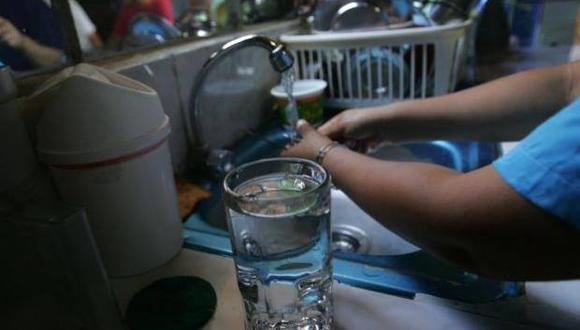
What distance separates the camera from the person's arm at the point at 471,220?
310mm

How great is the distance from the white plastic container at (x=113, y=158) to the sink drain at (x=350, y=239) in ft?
1.26

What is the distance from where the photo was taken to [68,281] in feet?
1.14

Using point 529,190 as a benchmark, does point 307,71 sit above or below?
below

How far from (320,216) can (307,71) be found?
771mm

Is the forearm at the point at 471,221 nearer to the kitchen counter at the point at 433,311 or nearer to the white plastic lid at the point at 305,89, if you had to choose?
the kitchen counter at the point at 433,311

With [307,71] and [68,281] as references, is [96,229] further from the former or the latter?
[307,71]

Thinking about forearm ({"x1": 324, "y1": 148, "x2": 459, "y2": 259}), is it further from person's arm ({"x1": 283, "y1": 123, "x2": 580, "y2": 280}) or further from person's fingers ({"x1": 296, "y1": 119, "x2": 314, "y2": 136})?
person's fingers ({"x1": 296, "y1": 119, "x2": 314, "y2": 136})

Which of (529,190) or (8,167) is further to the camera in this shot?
(8,167)

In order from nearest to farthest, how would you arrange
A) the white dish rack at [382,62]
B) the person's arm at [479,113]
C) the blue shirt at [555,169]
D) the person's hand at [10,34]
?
the blue shirt at [555,169], the person's hand at [10,34], the person's arm at [479,113], the white dish rack at [382,62]

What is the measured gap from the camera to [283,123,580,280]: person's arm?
310 mm

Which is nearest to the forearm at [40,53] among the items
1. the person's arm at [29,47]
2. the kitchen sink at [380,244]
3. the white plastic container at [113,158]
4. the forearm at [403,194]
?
the person's arm at [29,47]

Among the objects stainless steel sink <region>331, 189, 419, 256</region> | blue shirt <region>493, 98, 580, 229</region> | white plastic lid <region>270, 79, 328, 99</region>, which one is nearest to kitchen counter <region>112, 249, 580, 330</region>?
blue shirt <region>493, 98, 580, 229</region>

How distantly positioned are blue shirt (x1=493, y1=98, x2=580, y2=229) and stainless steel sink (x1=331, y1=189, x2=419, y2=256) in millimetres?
436

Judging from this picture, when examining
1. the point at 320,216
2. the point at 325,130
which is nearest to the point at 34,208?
the point at 320,216
